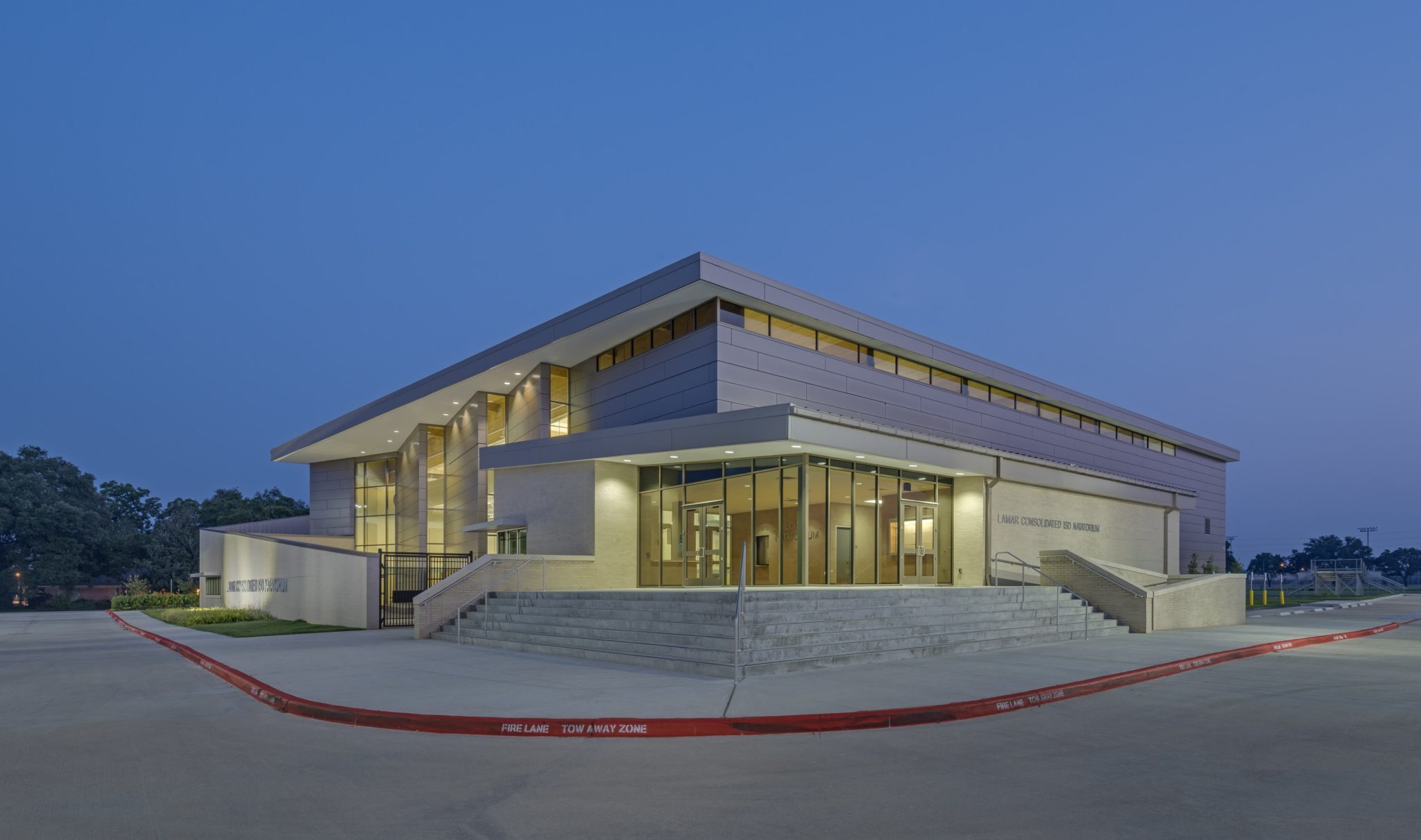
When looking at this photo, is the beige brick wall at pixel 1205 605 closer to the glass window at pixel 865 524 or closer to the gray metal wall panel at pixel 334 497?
the glass window at pixel 865 524

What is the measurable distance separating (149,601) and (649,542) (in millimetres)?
37720

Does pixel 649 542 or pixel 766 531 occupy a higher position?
pixel 766 531

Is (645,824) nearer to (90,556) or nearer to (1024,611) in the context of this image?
(1024,611)

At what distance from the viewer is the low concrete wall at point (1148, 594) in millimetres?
23719

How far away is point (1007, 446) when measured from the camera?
3684cm

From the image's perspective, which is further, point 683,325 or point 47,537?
point 47,537

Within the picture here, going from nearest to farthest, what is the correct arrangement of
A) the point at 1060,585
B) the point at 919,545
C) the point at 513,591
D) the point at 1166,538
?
the point at 513,591 < the point at 1060,585 < the point at 919,545 < the point at 1166,538

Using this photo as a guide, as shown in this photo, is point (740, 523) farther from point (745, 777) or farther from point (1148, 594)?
point (745, 777)

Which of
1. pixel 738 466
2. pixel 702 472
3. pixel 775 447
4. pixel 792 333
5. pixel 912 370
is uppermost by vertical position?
pixel 792 333

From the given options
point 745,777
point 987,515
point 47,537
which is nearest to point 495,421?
point 987,515

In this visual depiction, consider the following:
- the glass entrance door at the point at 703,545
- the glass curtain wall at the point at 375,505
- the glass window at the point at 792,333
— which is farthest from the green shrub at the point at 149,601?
the glass window at the point at 792,333

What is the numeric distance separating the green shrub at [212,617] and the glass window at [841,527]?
21.0 m

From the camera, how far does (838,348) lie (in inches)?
1144

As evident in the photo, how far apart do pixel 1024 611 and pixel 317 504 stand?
4370cm
